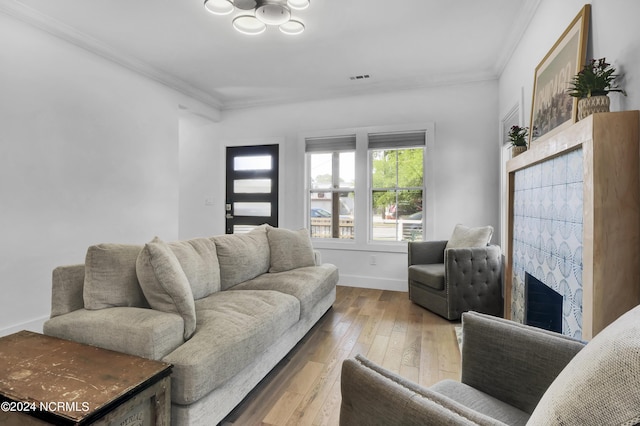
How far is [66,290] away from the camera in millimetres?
1750

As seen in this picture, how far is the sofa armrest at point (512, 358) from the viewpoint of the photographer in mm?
1096

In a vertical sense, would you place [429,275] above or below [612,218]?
below

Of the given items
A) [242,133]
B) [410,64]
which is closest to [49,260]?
[242,133]

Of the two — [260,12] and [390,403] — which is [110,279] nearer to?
[390,403]

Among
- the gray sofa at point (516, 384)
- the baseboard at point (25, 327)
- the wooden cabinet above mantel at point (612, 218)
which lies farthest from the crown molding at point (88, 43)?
the wooden cabinet above mantel at point (612, 218)

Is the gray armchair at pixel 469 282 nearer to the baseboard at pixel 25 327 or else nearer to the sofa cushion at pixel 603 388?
the sofa cushion at pixel 603 388

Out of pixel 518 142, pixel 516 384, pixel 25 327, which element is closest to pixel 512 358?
pixel 516 384

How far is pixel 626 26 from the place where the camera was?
146 centimetres

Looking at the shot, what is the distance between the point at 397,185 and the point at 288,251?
198cm

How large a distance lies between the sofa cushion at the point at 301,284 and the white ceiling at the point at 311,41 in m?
2.30

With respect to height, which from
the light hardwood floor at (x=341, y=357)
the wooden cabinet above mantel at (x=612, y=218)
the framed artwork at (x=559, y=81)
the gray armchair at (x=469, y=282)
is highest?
the framed artwork at (x=559, y=81)

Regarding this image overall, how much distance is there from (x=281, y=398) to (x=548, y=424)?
164cm

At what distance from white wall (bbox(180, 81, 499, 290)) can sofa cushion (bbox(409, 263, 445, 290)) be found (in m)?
0.66

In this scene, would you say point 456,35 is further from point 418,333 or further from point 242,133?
point 242,133
